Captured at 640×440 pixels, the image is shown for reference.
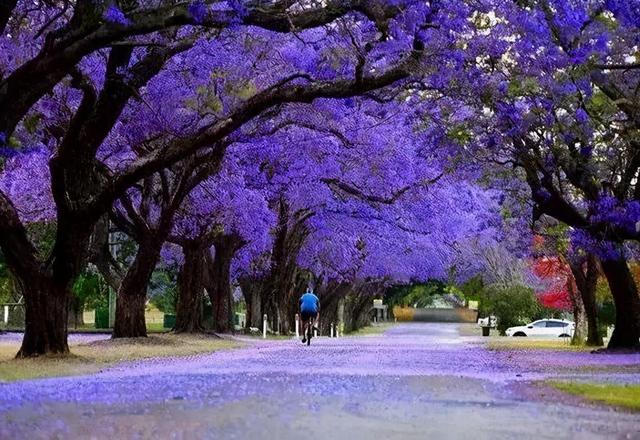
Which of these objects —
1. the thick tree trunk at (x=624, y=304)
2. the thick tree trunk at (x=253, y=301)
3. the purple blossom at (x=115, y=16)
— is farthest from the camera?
the thick tree trunk at (x=253, y=301)

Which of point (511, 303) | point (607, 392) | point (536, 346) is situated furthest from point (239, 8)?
point (511, 303)

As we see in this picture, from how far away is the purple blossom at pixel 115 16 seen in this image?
507 inches

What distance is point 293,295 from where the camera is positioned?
52000mm

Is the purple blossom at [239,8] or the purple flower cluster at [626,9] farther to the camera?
the purple flower cluster at [626,9]

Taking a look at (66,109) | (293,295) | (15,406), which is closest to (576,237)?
(66,109)

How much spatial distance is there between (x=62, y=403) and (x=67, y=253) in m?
9.04

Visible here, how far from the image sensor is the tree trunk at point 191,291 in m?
35.9

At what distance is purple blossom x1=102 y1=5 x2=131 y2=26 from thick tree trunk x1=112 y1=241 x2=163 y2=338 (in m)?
16.4

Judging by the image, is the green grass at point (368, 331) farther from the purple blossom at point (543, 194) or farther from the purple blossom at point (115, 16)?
the purple blossom at point (115, 16)

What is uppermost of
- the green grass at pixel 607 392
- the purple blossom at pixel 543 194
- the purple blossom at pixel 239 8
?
the purple blossom at pixel 239 8

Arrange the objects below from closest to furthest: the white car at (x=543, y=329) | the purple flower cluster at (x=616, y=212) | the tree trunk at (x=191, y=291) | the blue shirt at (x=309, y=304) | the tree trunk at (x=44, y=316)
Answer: the tree trunk at (x=44, y=316) < the purple flower cluster at (x=616, y=212) < the blue shirt at (x=309, y=304) < the tree trunk at (x=191, y=291) < the white car at (x=543, y=329)

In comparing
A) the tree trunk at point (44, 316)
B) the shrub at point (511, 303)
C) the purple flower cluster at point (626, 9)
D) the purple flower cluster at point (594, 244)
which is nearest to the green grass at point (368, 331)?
the shrub at point (511, 303)

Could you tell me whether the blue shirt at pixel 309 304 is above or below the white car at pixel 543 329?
above

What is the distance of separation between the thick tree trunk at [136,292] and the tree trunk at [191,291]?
188 inches
